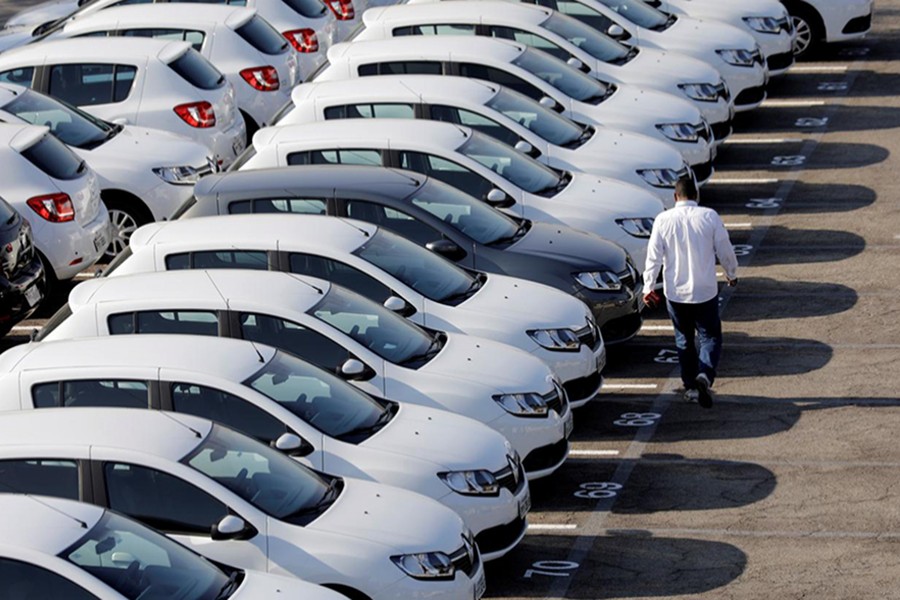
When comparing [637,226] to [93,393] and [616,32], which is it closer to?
[616,32]

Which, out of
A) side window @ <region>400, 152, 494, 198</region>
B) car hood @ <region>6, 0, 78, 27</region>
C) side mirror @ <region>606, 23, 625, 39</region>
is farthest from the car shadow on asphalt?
car hood @ <region>6, 0, 78, 27</region>

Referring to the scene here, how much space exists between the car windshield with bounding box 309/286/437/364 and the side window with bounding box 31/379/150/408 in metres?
1.63

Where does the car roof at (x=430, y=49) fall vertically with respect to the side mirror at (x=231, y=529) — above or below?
above

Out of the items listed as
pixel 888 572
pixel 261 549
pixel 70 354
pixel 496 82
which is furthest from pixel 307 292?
pixel 496 82

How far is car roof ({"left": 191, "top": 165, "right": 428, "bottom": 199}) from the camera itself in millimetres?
15875

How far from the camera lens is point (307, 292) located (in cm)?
1366

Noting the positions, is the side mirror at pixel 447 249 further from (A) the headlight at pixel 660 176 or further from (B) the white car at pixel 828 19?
(B) the white car at pixel 828 19

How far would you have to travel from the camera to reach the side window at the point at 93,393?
12.3m

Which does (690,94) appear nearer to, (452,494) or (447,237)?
(447,237)

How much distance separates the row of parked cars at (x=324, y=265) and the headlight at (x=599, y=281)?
2cm

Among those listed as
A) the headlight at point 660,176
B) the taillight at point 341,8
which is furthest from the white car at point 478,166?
the taillight at point 341,8

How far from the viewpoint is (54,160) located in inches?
683


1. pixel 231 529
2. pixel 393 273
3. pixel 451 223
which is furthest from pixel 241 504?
pixel 451 223

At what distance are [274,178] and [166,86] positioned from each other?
12.8 ft
